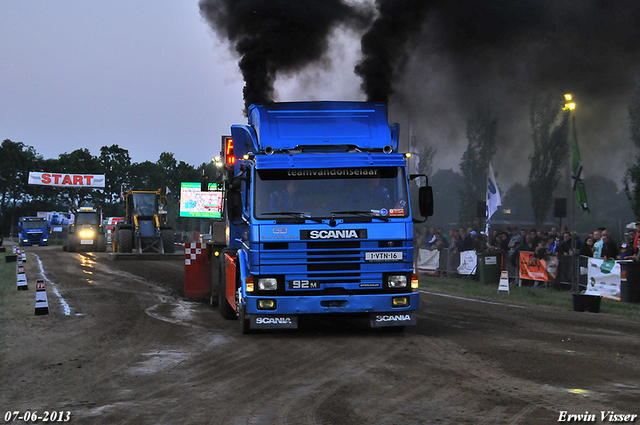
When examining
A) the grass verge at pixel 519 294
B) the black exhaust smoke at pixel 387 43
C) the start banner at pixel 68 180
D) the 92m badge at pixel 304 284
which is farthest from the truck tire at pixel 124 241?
the start banner at pixel 68 180

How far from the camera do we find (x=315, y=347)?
926 centimetres

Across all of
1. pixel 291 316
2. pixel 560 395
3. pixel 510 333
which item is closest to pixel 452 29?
pixel 510 333

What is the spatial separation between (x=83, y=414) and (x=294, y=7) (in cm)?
1164

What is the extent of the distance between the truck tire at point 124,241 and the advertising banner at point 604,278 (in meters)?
24.5

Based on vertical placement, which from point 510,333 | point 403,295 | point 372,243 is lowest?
point 510,333

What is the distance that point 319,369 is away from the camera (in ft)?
25.5

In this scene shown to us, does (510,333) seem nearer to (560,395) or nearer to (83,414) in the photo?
(560,395)

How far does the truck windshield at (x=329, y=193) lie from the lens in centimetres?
963

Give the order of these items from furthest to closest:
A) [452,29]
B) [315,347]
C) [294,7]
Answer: [452,29] < [294,7] < [315,347]

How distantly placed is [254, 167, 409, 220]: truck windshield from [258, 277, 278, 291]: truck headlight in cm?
88

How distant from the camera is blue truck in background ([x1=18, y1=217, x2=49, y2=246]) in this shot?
67.0 meters

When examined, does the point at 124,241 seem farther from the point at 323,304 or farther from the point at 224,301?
Result: the point at 323,304

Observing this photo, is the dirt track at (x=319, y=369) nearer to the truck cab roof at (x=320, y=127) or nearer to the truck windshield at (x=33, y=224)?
the truck cab roof at (x=320, y=127)

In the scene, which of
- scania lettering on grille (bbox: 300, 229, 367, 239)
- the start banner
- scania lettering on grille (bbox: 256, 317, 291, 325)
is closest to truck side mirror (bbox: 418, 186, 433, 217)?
scania lettering on grille (bbox: 300, 229, 367, 239)
